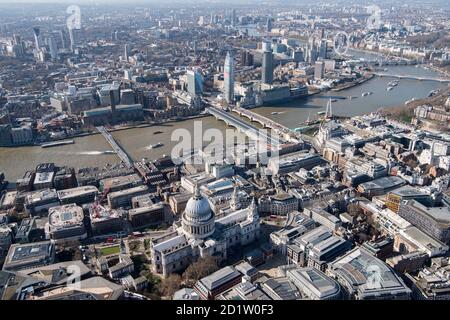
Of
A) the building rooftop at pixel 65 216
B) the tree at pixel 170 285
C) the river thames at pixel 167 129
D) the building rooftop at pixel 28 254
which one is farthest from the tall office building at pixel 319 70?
the building rooftop at pixel 28 254

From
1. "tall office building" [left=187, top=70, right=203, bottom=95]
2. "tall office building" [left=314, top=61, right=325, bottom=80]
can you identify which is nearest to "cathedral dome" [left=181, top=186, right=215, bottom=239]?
"tall office building" [left=187, top=70, right=203, bottom=95]

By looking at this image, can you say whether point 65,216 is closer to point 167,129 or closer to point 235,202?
point 235,202

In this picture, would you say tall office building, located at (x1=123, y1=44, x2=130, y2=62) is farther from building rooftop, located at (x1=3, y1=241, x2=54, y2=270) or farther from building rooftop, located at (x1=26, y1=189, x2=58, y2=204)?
building rooftop, located at (x1=3, y1=241, x2=54, y2=270)

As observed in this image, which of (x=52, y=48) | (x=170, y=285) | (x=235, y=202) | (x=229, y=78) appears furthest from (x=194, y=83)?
(x=52, y=48)

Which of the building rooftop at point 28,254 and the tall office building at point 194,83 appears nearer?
the building rooftop at point 28,254

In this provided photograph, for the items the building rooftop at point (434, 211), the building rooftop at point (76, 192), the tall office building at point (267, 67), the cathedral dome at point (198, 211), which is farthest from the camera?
the tall office building at point (267, 67)

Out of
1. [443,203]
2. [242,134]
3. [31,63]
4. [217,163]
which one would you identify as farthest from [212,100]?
[31,63]

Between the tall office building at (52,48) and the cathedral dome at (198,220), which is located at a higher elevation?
the tall office building at (52,48)

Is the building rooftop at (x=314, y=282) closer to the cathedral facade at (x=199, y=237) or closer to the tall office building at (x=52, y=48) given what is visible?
the cathedral facade at (x=199, y=237)
